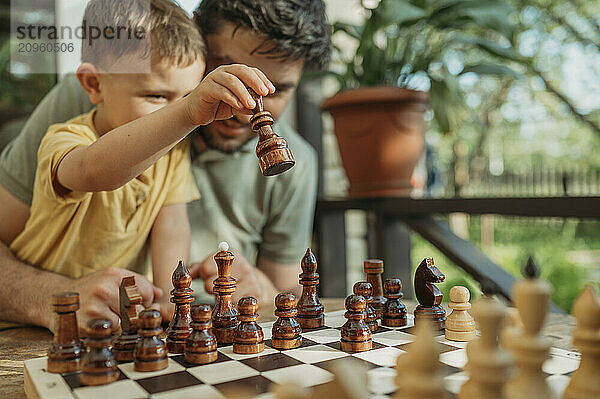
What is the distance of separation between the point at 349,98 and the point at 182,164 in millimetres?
800

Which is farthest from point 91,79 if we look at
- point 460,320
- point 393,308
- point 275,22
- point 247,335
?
point 460,320

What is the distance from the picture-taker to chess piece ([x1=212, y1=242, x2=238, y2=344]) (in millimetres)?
1024

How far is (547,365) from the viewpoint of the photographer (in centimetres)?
85

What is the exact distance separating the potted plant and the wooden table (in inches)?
31.3

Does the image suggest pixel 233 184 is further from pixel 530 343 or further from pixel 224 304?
pixel 530 343

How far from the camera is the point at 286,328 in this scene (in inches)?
38.5

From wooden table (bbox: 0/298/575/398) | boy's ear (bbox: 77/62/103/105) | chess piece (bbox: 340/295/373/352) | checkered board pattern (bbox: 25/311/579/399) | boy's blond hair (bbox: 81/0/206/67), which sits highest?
boy's blond hair (bbox: 81/0/206/67)

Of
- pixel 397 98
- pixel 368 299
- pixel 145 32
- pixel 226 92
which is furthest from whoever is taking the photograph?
pixel 397 98

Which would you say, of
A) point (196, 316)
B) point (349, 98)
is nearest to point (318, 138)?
point (349, 98)

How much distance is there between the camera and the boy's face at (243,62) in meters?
1.47

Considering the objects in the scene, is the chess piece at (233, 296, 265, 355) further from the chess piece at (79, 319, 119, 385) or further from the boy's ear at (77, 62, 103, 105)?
the boy's ear at (77, 62, 103, 105)

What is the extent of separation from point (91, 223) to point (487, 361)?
1090 mm

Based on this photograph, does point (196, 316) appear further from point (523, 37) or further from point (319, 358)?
point (523, 37)

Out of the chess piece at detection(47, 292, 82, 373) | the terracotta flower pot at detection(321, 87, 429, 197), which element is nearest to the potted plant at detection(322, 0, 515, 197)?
the terracotta flower pot at detection(321, 87, 429, 197)
